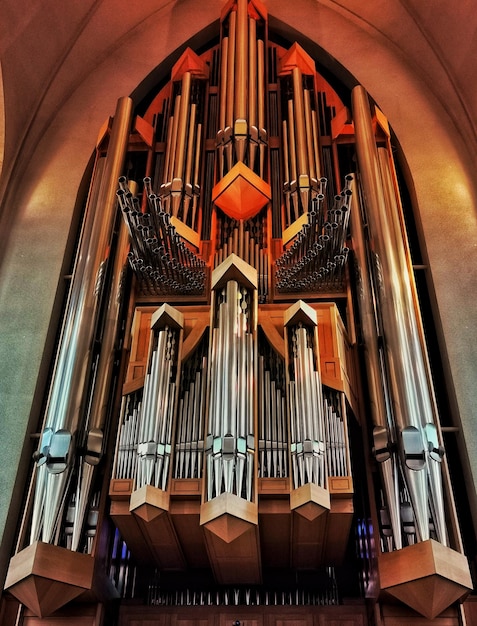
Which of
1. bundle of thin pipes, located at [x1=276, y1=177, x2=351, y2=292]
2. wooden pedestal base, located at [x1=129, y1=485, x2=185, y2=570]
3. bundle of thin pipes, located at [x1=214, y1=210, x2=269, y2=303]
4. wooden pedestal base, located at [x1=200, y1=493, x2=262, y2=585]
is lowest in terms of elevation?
wooden pedestal base, located at [x1=200, y1=493, x2=262, y2=585]

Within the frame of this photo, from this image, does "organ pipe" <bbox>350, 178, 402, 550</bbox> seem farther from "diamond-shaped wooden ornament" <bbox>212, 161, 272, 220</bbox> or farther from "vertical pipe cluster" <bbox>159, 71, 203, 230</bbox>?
"vertical pipe cluster" <bbox>159, 71, 203, 230</bbox>

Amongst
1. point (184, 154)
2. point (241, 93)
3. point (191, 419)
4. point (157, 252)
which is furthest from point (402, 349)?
point (241, 93)

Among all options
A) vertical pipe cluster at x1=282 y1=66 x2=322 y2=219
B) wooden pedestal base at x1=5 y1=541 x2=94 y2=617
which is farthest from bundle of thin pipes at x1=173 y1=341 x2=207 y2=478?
vertical pipe cluster at x1=282 y1=66 x2=322 y2=219

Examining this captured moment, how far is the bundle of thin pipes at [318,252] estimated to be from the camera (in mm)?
7794

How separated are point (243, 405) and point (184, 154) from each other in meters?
4.58

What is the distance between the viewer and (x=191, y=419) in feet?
21.8

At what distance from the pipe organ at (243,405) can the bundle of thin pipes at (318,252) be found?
22 mm

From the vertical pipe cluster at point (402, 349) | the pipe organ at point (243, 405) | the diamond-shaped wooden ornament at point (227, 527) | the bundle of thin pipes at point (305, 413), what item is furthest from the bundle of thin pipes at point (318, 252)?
the diamond-shaped wooden ornament at point (227, 527)

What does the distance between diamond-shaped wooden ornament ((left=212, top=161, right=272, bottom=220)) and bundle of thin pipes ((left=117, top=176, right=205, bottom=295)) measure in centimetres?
90

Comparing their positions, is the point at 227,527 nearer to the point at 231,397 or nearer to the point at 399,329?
the point at 231,397

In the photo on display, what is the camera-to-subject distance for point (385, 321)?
23.5ft

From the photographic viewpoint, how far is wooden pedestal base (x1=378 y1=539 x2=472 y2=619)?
5.60m

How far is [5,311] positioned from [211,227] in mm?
2677

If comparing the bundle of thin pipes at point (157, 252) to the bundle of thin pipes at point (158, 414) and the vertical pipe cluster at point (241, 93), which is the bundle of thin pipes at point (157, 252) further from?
the vertical pipe cluster at point (241, 93)
